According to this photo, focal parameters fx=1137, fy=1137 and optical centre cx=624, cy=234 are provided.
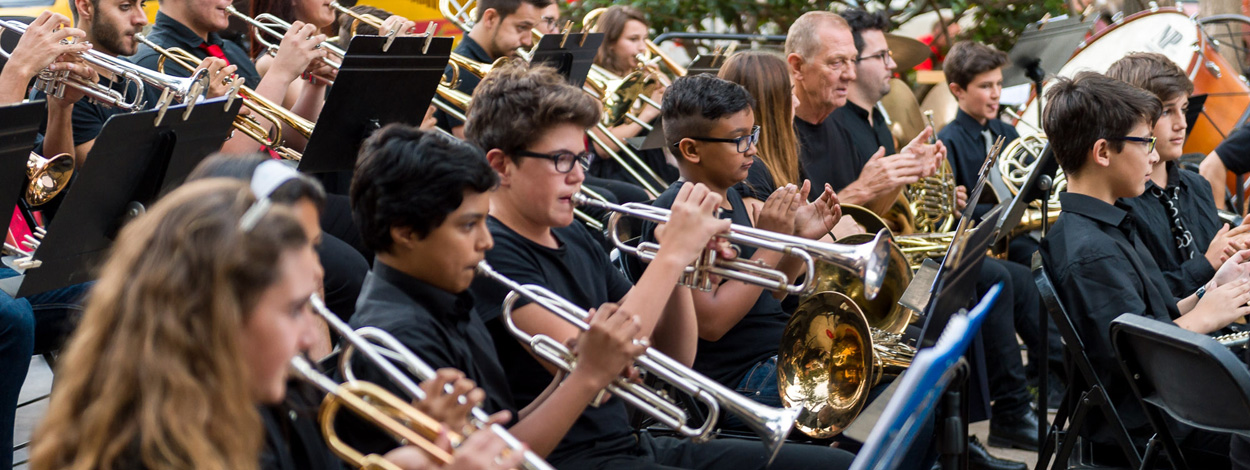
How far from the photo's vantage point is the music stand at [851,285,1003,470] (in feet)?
5.36

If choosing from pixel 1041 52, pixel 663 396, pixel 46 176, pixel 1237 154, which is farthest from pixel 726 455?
pixel 1041 52

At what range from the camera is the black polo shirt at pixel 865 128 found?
16.1 feet

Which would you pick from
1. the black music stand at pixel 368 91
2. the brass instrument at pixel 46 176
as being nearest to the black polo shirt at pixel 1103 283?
the black music stand at pixel 368 91

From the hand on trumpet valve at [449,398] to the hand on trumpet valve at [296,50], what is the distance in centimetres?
222

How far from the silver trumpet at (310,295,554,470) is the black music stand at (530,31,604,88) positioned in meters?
2.36

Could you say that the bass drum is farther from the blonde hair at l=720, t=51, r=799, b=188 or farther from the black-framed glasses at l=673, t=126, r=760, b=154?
the black-framed glasses at l=673, t=126, r=760, b=154

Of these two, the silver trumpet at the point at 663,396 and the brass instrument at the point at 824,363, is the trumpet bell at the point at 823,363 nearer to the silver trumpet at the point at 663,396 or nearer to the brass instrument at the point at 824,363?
the brass instrument at the point at 824,363

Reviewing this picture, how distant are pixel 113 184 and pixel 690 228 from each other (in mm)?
1383

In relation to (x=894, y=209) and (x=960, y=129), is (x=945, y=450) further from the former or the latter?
(x=960, y=129)

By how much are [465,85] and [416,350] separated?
9.39 feet

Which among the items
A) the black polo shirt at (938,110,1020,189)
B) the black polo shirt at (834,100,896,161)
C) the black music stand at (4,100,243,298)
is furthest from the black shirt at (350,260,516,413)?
the black polo shirt at (938,110,1020,189)

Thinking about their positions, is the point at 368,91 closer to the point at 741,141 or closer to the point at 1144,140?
the point at 741,141

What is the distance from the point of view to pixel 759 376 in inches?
120

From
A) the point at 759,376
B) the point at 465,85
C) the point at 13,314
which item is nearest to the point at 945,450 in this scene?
the point at 759,376
